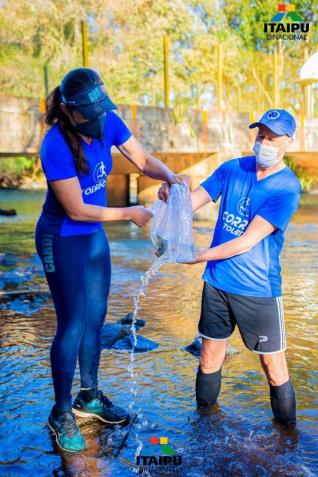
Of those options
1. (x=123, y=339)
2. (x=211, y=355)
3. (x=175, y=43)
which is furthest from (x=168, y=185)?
(x=175, y=43)

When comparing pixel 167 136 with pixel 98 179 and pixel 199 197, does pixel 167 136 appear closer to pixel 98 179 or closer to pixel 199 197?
pixel 199 197

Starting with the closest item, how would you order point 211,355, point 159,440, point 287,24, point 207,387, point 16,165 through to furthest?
point 159,440
point 211,355
point 207,387
point 287,24
point 16,165

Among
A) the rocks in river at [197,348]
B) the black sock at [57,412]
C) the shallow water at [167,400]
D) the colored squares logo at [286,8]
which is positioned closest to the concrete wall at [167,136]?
the shallow water at [167,400]

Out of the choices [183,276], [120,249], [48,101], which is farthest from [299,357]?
[120,249]

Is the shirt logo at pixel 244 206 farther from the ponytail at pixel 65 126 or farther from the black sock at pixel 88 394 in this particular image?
the black sock at pixel 88 394

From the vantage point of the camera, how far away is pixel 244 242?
374 centimetres

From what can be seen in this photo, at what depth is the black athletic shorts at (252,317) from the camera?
387 cm

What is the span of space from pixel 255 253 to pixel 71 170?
44.6 inches

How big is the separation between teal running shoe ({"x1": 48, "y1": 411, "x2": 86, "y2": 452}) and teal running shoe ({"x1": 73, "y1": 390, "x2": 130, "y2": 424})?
0.30 metres

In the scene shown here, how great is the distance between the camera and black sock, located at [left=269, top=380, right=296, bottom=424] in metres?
3.97

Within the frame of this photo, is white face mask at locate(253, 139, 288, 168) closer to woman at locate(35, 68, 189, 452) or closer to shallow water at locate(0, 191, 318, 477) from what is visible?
woman at locate(35, 68, 189, 452)

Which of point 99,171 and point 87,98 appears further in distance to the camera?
point 99,171

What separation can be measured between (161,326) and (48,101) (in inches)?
129

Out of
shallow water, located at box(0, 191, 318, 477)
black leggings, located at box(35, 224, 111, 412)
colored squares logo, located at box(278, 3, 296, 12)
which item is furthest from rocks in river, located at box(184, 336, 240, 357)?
colored squares logo, located at box(278, 3, 296, 12)
